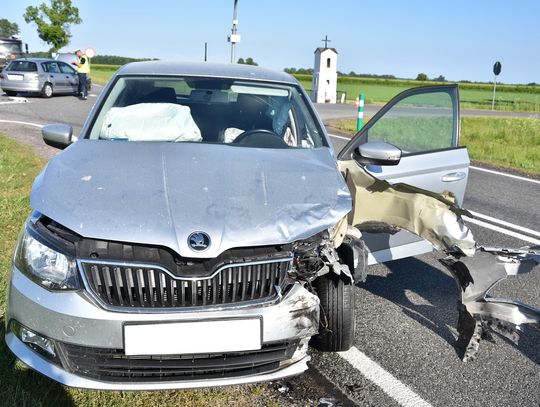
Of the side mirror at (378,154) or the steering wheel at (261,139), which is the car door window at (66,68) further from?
the side mirror at (378,154)

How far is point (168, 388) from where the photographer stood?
8.41 ft

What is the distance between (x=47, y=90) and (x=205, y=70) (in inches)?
776

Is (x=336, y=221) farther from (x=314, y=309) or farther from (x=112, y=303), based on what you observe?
(x=112, y=303)

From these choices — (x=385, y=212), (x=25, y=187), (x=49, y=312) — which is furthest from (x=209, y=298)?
(x=25, y=187)

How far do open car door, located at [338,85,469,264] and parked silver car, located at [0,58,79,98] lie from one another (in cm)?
2003

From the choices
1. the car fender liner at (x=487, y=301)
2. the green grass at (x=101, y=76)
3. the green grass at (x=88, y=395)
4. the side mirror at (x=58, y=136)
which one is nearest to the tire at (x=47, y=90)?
the green grass at (x=101, y=76)

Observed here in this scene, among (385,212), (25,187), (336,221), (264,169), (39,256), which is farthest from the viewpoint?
(25,187)

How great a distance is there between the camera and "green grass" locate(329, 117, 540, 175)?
12750mm

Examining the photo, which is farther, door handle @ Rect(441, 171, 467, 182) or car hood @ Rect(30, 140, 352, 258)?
door handle @ Rect(441, 171, 467, 182)

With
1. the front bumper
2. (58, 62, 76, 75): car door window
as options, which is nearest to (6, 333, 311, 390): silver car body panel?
the front bumper

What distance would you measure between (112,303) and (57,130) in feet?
6.91

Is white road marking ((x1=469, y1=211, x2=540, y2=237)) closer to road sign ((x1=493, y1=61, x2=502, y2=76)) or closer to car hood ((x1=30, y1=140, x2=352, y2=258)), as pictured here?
car hood ((x1=30, y1=140, x2=352, y2=258))

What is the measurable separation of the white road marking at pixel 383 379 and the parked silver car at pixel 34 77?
2102 cm

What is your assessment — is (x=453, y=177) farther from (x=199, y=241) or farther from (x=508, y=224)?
(x=508, y=224)
